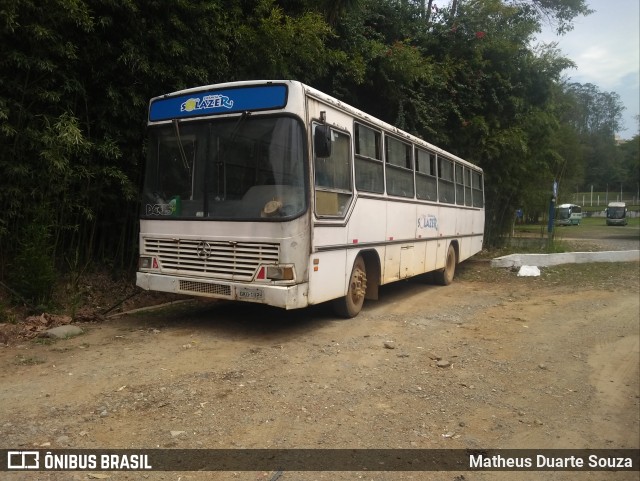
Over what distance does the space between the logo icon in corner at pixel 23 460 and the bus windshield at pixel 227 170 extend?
3168mm

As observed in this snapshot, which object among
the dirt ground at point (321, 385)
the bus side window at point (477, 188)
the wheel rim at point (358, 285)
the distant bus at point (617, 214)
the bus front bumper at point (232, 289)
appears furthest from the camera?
the distant bus at point (617, 214)

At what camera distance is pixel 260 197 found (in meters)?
5.83

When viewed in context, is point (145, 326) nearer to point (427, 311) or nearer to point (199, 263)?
point (199, 263)

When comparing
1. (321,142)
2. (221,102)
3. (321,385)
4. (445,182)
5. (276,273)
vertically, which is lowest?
A: (321,385)

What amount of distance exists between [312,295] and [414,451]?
105 inches

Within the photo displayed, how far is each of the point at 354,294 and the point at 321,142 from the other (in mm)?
2465

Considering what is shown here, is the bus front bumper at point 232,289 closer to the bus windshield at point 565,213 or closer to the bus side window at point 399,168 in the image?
the bus side window at point 399,168

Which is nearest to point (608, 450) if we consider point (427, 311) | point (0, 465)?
point (0, 465)

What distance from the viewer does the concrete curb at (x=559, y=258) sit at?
1391 cm

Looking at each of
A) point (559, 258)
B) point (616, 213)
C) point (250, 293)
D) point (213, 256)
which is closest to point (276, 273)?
point (250, 293)

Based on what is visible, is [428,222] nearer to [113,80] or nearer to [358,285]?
[358,285]

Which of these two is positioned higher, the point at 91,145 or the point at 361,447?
the point at 91,145

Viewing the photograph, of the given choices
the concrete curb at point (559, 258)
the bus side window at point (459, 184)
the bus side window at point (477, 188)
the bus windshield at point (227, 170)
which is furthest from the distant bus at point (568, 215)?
the bus windshield at point (227, 170)

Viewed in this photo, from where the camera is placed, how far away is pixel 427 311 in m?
8.29
